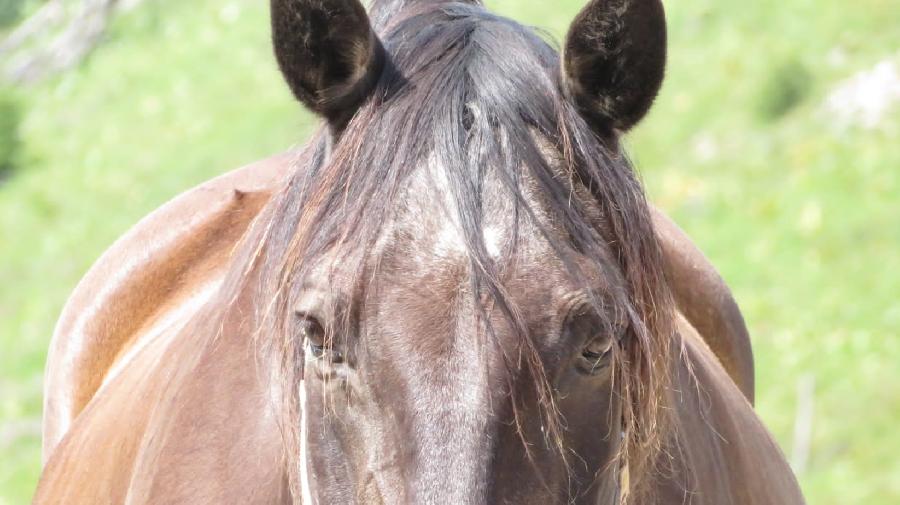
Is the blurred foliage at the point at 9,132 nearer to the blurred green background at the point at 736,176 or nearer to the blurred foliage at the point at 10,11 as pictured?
the blurred green background at the point at 736,176

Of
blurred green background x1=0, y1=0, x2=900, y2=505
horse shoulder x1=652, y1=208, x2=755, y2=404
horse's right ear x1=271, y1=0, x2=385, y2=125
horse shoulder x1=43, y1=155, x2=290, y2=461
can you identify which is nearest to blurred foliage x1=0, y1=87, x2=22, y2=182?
blurred green background x1=0, y1=0, x2=900, y2=505

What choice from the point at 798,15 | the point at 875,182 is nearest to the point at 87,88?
the point at 798,15

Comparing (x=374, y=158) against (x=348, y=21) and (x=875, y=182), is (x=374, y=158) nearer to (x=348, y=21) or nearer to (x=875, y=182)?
(x=348, y=21)

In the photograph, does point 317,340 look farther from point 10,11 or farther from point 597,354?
point 10,11

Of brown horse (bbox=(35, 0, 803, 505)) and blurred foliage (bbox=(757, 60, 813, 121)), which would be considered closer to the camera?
brown horse (bbox=(35, 0, 803, 505))

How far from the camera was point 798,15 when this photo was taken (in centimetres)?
1669

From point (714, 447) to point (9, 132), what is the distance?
69.1 feet

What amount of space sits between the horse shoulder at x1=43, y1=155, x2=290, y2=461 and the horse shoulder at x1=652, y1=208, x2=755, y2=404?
1196 millimetres

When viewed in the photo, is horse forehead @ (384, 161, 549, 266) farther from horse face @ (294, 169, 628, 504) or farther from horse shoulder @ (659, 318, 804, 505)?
horse shoulder @ (659, 318, 804, 505)

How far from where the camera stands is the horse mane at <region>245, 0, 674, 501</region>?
212 cm

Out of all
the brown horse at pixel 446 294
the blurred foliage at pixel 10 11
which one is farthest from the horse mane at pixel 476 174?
the blurred foliage at pixel 10 11

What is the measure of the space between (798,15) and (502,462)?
1584cm

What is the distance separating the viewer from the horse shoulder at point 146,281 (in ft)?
11.9

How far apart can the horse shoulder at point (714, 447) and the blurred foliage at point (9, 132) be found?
2023cm
